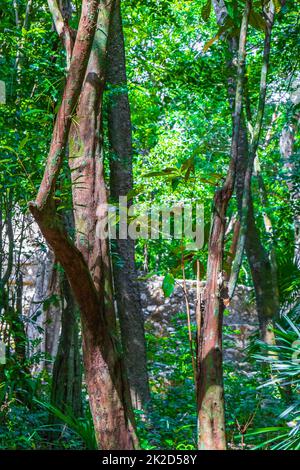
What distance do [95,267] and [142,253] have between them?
40.9 ft

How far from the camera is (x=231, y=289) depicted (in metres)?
3.23

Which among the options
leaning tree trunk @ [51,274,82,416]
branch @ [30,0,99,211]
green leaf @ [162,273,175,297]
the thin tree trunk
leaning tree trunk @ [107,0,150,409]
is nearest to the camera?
branch @ [30,0,99,211]

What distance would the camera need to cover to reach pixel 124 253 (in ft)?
22.2

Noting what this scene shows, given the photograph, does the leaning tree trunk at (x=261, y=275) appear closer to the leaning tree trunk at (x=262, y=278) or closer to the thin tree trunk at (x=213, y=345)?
the leaning tree trunk at (x=262, y=278)

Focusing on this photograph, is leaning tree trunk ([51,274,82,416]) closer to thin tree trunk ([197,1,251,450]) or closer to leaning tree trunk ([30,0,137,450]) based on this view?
leaning tree trunk ([30,0,137,450])

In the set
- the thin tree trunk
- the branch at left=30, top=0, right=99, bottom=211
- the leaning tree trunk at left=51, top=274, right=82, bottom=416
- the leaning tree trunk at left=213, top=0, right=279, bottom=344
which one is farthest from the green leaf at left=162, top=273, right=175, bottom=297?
the leaning tree trunk at left=213, top=0, right=279, bottom=344

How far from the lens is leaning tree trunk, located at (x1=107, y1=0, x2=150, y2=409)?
6727 millimetres

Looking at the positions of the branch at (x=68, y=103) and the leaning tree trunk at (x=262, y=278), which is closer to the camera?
the branch at (x=68, y=103)

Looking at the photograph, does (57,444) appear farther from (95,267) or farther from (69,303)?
(95,267)

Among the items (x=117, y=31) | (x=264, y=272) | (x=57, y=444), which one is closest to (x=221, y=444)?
(x=57, y=444)

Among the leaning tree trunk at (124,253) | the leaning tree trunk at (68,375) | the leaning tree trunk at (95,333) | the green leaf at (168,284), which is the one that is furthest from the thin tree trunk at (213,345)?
the leaning tree trunk at (124,253)

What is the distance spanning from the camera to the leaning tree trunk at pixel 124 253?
6.73 m

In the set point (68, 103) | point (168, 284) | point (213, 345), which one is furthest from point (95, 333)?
point (68, 103)

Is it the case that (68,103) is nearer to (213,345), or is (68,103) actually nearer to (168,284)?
(168,284)
